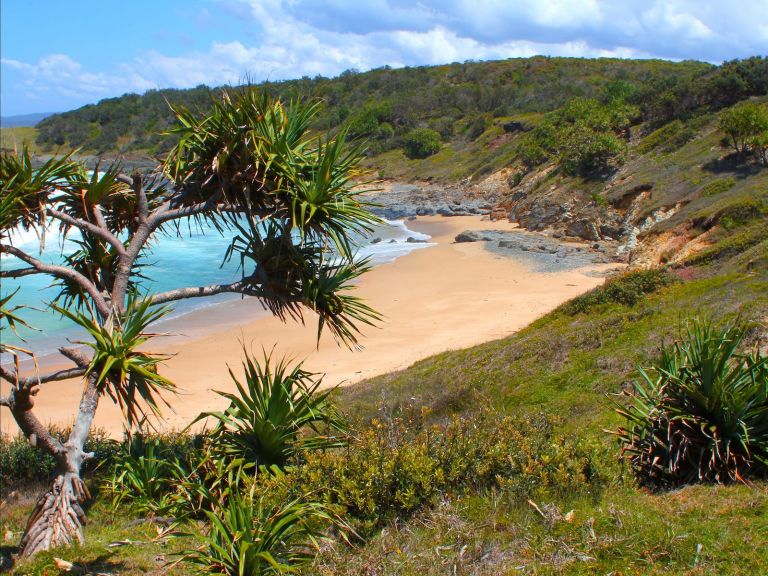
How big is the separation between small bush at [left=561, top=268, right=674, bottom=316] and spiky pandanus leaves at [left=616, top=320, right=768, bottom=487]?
739cm

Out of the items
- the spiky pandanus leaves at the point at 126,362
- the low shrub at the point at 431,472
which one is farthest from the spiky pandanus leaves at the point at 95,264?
the low shrub at the point at 431,472

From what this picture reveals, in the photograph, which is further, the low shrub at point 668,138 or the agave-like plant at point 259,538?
the low shrub at point 668,138

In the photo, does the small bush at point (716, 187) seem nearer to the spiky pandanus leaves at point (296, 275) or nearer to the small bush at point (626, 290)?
the small bush at point (626, 290)

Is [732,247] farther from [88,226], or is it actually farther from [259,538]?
[259,538]

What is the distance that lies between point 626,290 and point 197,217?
9.37 m

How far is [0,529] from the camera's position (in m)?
6.80

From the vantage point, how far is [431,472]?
560 cm

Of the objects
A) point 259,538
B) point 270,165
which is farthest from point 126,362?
point 270,165

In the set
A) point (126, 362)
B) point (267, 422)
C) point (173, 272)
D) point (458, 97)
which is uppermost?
point (458, 97)

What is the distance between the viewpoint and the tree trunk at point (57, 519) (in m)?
5.75

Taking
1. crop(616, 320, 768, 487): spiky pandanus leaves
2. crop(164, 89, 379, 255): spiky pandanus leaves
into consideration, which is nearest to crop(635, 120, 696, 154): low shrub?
crop(616, 320, 768, 487): spiky pandanus leaves

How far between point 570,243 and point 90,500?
2698cm

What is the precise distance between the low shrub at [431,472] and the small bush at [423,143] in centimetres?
6119

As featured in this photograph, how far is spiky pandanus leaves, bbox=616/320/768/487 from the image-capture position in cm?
566
